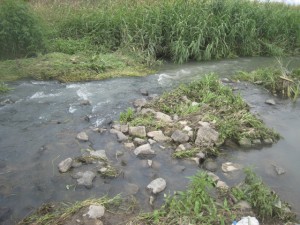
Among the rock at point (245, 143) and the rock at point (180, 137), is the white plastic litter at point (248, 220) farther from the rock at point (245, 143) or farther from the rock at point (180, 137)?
the rock at point (245, 143)

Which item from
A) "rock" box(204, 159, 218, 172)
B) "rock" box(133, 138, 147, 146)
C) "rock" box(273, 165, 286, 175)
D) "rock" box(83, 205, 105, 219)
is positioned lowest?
"rock" box(204, 159, 218, 172)

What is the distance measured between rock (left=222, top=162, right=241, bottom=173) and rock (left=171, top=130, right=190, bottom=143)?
668mm

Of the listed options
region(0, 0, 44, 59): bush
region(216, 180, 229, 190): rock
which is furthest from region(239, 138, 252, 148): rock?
region(0, 0, 44, 59): bush

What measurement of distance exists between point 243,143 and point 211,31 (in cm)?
510

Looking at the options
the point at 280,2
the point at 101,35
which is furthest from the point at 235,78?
the point at 280,2

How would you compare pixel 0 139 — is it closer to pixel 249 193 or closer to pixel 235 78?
pixel 249 193

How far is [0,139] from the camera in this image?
490 cm

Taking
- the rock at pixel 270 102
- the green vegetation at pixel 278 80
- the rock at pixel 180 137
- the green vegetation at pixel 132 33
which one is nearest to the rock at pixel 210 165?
the rock at pixel 180 137

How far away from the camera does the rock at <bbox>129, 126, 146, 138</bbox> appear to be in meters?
5.03

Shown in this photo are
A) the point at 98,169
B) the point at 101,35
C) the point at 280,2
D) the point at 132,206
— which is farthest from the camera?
the point at 280,2

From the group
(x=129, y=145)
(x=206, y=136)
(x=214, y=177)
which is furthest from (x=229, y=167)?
(x=129, y=145)

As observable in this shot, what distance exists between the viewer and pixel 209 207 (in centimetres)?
340

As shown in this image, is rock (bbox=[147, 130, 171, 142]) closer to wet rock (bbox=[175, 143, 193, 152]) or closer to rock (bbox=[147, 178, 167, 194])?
wet rock (bbox=[175, 143, 193, 152])

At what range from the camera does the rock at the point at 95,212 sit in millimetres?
3393
